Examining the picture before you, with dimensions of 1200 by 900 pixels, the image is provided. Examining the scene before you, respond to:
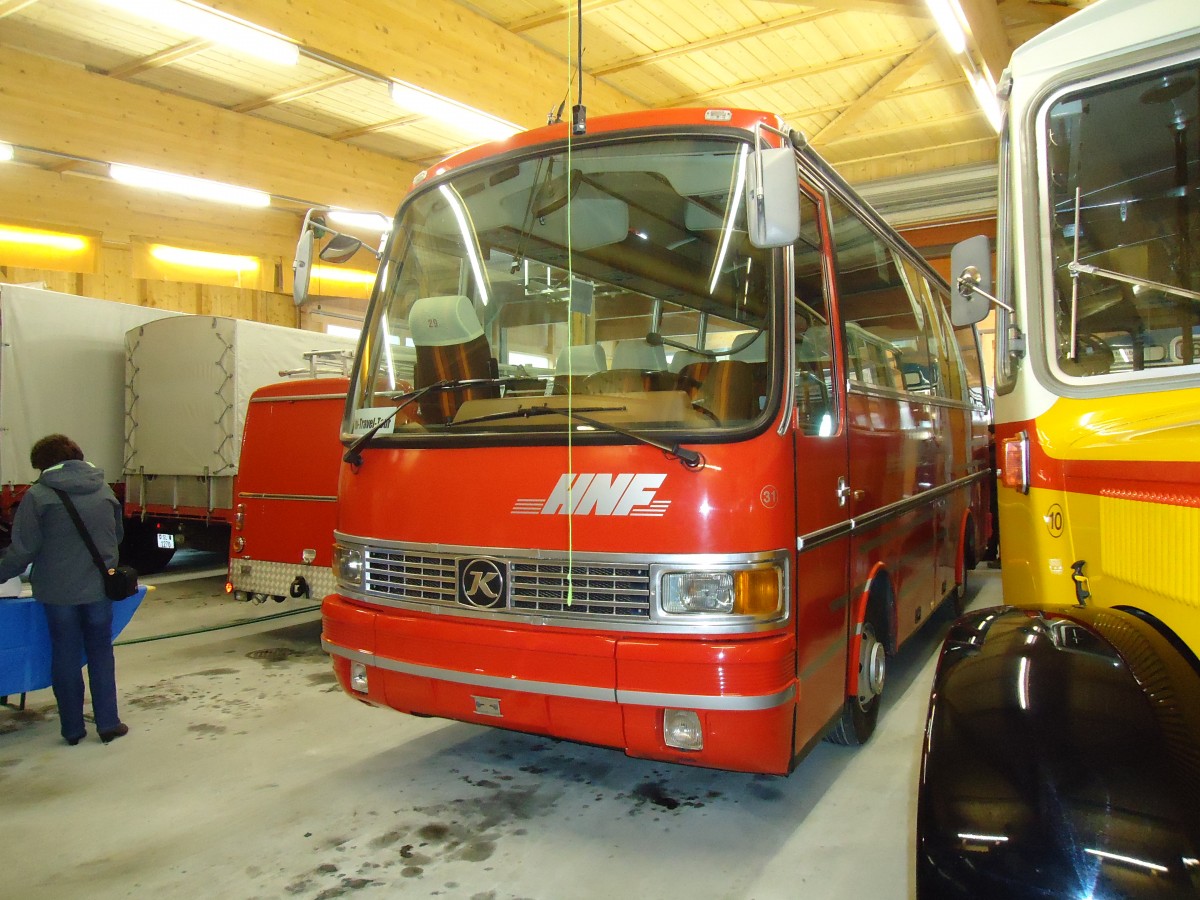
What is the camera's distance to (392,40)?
8.18 metres

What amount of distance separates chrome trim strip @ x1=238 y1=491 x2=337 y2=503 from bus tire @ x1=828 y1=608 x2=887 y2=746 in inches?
163

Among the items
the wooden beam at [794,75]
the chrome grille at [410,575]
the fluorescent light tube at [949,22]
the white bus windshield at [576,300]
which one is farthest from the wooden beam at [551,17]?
the chrome grille at [410,575]

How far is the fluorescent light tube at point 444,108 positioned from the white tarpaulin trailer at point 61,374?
4.66 metres

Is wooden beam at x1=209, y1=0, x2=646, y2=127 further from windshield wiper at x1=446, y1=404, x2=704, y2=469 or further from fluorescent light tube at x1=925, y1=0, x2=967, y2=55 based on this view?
windshield wiper at x1=446, y1=404, x2=704, y2=469

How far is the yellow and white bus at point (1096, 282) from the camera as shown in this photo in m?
2.59

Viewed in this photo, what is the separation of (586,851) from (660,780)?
783 millimetres

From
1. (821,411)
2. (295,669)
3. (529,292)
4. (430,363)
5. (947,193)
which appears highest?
(947,193)

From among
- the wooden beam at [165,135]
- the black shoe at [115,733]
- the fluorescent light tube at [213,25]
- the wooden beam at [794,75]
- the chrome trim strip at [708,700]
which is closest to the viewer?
the chrome trim strip at [708,700]

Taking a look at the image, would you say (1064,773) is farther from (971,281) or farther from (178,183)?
(178,183)

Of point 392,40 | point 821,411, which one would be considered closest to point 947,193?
point 392,40

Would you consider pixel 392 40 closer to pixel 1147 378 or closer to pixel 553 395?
pixel 553 395

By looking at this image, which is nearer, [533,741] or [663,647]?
[663,647]

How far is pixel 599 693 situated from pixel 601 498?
720 mm

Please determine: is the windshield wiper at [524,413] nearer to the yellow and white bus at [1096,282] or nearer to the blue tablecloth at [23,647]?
the yellow and white bus at [1096,282]
